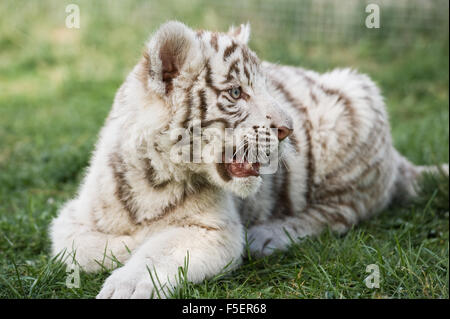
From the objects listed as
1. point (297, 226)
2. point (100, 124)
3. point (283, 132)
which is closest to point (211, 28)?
point (100, 124)

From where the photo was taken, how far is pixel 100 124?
568 centimetres

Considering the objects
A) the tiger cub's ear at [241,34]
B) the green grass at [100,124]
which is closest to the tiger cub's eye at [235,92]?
the tiger cub's ear at [241,34]

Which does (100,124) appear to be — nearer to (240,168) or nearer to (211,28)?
(211,28)

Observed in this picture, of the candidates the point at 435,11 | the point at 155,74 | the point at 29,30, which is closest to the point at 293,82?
the point at 155,74

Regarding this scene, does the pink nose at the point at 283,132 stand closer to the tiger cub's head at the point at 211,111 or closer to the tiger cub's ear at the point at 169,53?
the tiger cub's head at the point at 211,111

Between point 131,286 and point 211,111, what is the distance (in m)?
0.86

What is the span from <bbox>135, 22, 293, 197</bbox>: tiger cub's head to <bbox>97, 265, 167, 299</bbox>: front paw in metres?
0.55

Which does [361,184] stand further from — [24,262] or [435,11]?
[435,11]

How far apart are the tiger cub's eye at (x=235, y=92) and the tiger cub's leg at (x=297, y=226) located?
827 millimetres

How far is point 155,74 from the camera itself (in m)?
2.57

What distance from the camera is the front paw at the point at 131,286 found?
2312 mm

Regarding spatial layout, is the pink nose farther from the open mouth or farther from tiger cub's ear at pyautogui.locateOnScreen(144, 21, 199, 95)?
tiger cub's ear at pyautogui.locateOnScreen(144, 21, 199, 95)

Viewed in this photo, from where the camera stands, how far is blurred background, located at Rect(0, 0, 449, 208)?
20.6ft
